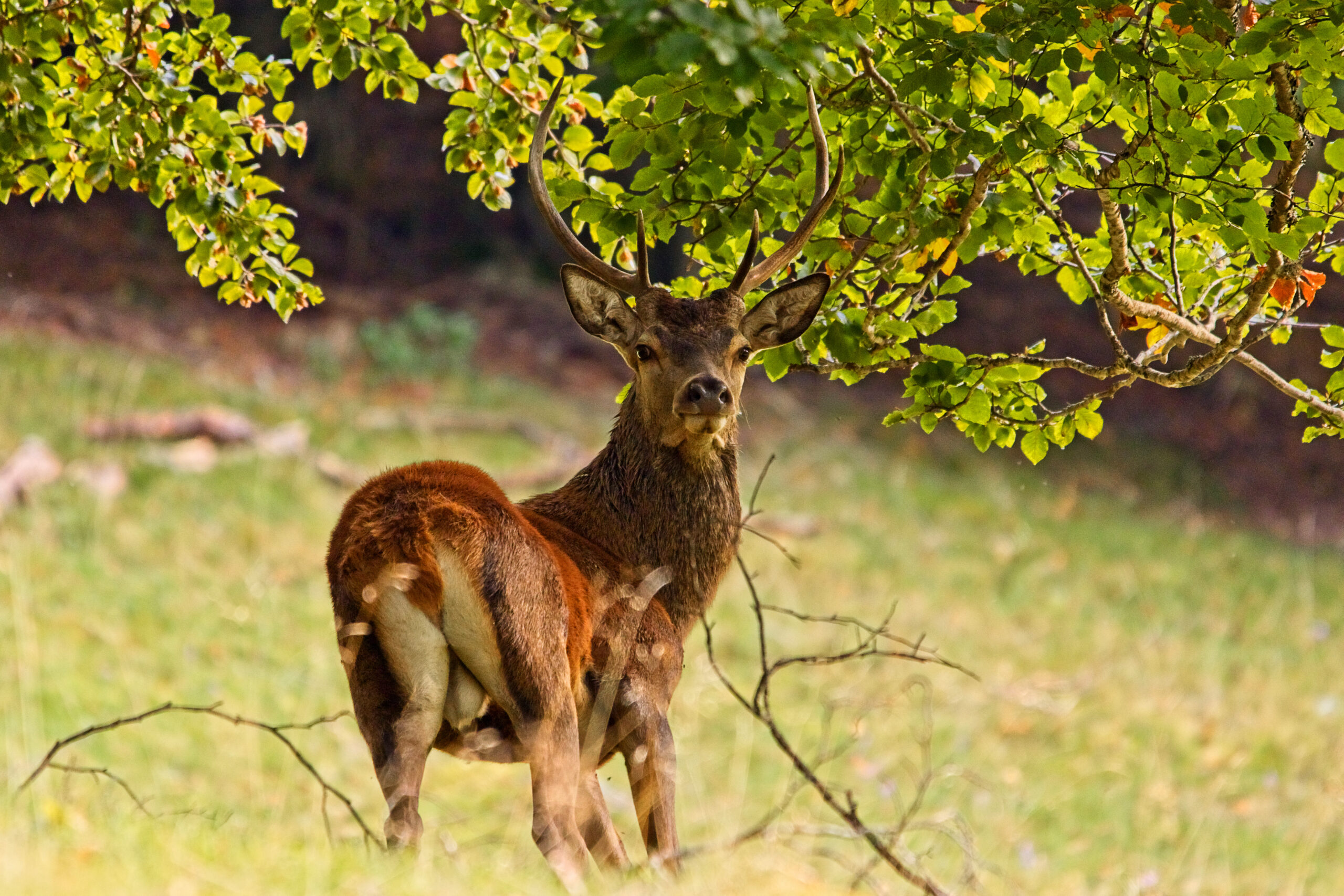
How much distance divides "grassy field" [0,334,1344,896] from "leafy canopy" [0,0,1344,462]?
1270mm

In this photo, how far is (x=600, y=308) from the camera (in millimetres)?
4496

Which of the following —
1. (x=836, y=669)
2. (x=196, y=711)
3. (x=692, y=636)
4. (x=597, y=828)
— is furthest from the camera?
(x=692, y=636)

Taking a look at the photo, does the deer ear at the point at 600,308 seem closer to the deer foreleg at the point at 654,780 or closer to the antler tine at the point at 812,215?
the antler tine at the point at 812,215

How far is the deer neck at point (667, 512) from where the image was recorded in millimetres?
4312

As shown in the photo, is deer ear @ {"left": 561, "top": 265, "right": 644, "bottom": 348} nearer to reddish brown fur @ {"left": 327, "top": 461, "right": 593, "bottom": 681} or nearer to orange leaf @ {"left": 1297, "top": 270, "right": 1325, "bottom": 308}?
reddish brown fur @ {"left": 327, "top": 461, "right": 593, "bottom": 681}

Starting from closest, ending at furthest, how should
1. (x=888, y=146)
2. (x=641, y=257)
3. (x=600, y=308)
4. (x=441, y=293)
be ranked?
(x=888, y=146)
(x=641, y=257)
(x=600, y=308)
(x=441, y=293)

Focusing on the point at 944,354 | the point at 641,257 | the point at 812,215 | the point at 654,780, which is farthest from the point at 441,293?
the point at 654,780

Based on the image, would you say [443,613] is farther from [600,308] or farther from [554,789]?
[600,308]

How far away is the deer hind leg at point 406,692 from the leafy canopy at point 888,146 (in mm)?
1256

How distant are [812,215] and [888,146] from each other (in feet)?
1.06

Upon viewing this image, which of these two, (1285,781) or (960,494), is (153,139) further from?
(960,494)

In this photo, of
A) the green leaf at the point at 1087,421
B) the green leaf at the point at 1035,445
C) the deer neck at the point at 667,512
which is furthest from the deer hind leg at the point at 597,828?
the green leaf at the point at 1087,421

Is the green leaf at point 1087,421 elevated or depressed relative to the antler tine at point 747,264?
depressed

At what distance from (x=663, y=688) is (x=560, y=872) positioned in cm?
77
